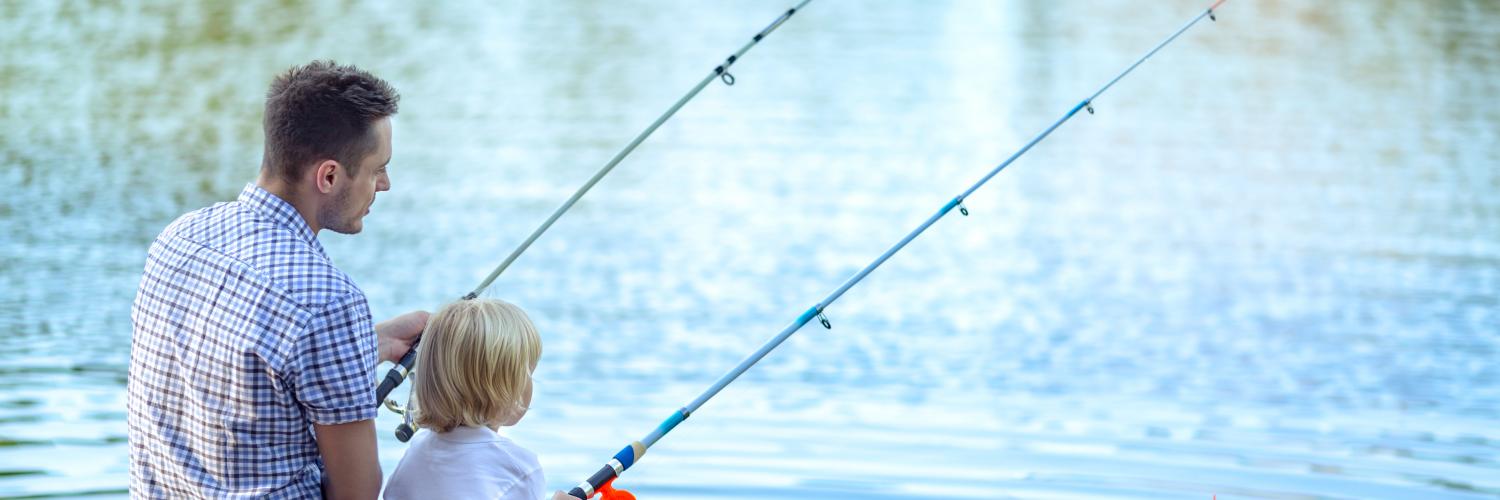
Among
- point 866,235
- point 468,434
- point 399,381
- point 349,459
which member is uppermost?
point 866,235

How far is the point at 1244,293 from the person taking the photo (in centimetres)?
606

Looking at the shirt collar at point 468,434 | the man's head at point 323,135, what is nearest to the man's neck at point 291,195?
the man's head at point 323,135

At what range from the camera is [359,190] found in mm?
1792

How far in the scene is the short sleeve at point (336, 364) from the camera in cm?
163

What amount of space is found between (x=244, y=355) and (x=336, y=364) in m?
0.09

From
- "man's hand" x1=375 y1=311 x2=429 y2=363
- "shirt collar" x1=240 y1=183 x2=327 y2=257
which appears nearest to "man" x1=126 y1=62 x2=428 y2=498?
"shirt collar" x1=240 y1=183 x2=327 y2=257

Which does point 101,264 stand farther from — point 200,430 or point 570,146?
point 200,430

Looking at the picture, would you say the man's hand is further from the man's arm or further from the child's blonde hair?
the man's arm

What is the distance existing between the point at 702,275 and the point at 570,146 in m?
2.65

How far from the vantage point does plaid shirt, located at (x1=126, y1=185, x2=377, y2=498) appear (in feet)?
5.33

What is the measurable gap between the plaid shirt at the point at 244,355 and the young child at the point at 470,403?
0.57 feet

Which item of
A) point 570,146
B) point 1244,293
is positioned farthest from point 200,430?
point 570,146

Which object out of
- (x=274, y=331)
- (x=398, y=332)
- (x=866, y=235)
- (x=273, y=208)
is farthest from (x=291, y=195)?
(x=866, y=235)

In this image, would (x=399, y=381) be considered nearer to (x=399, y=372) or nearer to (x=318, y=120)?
(x=399, y=372)
